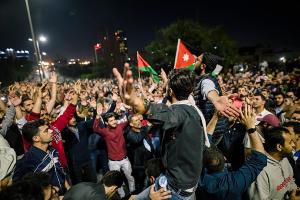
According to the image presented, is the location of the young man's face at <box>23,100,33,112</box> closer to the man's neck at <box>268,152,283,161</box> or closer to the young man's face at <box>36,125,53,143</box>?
the young man's face at <box>36,125,53,143</box>

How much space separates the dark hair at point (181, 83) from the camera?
8.26 ft

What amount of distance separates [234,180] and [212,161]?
0.32 meters

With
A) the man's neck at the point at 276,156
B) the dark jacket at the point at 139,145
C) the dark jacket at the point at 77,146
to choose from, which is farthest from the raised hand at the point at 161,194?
the dark jacket at the point at 77,146

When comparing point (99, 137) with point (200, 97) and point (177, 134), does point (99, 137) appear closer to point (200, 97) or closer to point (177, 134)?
point (200, 97)

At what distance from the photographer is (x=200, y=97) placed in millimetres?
4238

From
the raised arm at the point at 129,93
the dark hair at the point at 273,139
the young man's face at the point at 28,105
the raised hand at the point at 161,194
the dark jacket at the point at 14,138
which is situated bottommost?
the dark jacket at the point at 14,138

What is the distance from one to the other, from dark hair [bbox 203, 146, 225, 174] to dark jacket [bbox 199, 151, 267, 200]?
8 cm

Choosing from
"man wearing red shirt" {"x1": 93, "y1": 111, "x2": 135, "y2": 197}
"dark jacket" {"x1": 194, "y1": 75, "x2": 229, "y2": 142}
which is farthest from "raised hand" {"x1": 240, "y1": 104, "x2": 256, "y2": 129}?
"man wearing red shirt" {"x1": 93, "y1": 111, "x2": 135, "y2": 197}

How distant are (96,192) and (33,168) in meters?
1.25

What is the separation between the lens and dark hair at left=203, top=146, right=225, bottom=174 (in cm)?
313

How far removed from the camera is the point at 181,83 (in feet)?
8.25

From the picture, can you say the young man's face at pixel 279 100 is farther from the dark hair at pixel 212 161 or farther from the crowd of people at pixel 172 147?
the dark hair at pixel 212 161

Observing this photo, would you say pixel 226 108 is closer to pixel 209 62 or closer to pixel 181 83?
pixel 181 83

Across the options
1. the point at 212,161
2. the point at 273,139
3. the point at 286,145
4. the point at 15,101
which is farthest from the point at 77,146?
the point at 286,145
